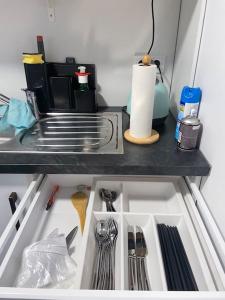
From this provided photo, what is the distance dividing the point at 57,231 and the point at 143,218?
29 centimetres

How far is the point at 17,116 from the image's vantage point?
102 centimetres

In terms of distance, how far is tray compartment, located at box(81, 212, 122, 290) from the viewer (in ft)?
1.97

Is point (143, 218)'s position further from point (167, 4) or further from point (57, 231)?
point (167, 4)

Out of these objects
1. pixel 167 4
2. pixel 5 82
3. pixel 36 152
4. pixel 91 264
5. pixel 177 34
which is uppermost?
pixel 167 4

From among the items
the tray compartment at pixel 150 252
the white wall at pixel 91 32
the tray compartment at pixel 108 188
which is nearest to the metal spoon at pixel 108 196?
the tray compartment at pixel 108 188

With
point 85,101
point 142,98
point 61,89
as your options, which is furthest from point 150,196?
point 61,89

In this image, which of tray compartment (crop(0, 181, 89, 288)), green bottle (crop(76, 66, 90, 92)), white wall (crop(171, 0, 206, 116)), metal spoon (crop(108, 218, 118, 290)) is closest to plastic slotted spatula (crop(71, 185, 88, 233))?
tray compartment (crop(0, 181, 89, 288))

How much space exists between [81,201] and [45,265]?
0.30 m

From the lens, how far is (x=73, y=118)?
1172 millimetres

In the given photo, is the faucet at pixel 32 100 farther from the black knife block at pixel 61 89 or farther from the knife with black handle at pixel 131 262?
the knife with black handle at pixel 131 262

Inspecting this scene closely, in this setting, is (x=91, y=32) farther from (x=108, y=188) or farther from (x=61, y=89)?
(x=108, y=188)

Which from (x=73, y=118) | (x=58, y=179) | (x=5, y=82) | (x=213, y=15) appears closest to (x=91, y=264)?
(x=58, y=179)

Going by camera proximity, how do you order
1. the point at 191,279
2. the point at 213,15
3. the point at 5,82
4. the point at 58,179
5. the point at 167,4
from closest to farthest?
the point at 191,279, the point at 213,15, the point at 58,179, the point at 167,4, the point at 5,82

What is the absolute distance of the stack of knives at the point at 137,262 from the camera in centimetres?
61
